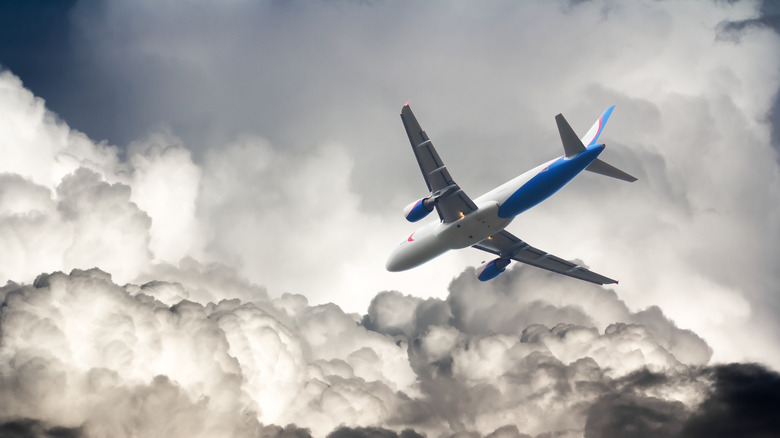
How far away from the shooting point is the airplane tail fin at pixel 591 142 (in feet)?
161

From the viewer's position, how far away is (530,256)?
210 ft

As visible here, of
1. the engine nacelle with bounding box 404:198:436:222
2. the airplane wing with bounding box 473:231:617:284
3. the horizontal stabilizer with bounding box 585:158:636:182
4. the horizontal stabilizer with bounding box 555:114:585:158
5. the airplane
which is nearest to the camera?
the horizontal stabilizer with bounding box 555:114:585:158

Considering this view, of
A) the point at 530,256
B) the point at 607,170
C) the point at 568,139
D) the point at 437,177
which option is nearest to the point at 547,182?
the point at 568,139

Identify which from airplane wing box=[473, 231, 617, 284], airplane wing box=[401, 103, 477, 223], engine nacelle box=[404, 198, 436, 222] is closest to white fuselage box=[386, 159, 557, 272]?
airplane wing box=[401, 103, 477, 223]

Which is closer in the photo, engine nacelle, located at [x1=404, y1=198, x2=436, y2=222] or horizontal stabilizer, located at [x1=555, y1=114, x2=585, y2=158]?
horizontal stabilizer, located at [x1=555, y1=114, x2=585, y2=158]

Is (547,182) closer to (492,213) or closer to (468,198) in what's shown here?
(492,213)

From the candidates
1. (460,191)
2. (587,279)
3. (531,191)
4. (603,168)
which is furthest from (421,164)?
(587,279)

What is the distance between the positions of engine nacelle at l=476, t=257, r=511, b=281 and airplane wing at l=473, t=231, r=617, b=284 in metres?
0.57

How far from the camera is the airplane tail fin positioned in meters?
49.2

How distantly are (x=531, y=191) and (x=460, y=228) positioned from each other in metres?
5.95

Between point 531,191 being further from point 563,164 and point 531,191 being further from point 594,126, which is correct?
point 594,126

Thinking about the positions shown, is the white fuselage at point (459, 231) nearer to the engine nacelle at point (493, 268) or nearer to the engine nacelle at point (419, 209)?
the engine nacelle at point (419, 209)

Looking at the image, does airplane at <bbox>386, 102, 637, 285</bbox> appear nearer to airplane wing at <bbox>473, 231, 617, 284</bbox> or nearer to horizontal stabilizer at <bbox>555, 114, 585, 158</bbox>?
horizontal stabilizer at <bbox>555, 114, 585, 158</bbox>

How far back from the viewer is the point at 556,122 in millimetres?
48938
